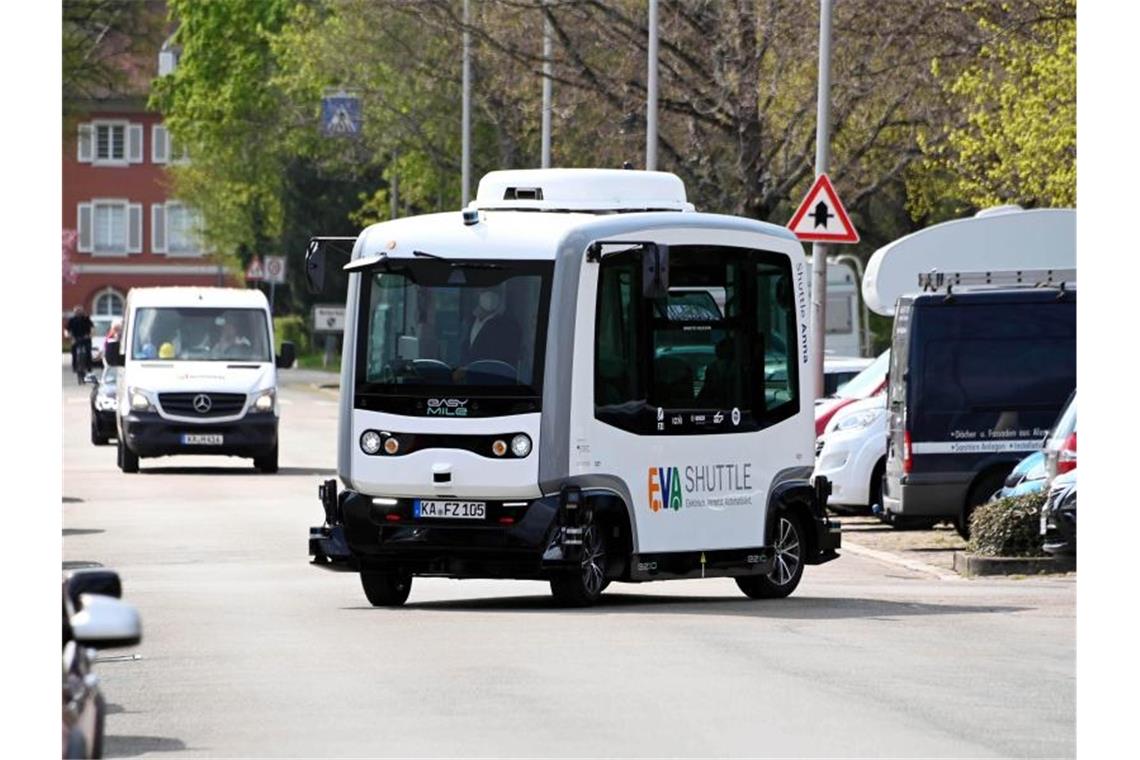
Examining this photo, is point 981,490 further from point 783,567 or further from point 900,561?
point 783,567

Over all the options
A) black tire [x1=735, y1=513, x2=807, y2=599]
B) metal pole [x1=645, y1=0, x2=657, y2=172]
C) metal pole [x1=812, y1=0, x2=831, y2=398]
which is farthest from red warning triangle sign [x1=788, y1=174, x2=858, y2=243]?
metal pole [x1=645, y1=0, x2=657, y2=172]

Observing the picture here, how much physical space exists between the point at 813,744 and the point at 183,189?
288 feet

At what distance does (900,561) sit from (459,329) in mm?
7345

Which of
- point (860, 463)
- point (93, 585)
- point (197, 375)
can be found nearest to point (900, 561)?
point (860, 463)

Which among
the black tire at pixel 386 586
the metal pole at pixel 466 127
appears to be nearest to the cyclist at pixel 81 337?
the metal pole at pixel 466 127

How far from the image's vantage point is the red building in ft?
391

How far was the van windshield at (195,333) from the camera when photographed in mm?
36000

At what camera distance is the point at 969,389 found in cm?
2489

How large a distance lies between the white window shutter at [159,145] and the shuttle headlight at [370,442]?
336 ft

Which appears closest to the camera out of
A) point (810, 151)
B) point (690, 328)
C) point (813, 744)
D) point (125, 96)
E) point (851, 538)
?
point (813, 744)

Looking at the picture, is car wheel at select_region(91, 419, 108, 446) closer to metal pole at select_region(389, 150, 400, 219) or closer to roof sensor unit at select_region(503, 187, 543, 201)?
roof sensor unit at select_region(503, 187, 543, 201)
